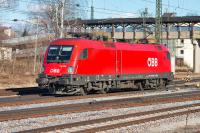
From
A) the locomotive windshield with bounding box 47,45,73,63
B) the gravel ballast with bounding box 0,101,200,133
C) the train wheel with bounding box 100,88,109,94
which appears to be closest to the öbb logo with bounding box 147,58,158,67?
the train wheel with bounding box 100,88,109,94

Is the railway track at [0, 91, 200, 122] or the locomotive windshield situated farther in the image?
the locomotive windshield

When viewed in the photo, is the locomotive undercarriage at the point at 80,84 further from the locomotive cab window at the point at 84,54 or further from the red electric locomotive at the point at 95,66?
the locomotive cab window at the point at 84,54

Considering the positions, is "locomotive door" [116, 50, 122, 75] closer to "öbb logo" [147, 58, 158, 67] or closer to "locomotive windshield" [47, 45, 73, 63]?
"öbb logo" [147, 58, 158, 67]

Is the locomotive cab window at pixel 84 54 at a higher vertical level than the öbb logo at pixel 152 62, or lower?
higher

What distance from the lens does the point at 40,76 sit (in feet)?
83.2

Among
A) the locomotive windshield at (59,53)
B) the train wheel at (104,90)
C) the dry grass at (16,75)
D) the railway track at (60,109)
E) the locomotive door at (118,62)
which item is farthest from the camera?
the dry grass at (16,75)

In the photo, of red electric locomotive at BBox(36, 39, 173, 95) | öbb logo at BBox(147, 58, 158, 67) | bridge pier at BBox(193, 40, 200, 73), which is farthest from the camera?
bridge pier at BBox(193, 40, 200, 73)

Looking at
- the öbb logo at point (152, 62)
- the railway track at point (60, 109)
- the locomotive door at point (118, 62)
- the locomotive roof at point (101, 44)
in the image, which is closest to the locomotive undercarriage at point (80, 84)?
the locomotive door at point (118, 62)

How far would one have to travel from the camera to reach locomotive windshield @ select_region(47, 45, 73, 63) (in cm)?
2548

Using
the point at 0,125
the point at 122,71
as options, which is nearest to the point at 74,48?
the point at 122,71

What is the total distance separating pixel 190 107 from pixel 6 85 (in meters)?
17.1

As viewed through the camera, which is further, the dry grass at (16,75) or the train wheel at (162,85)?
the dry grass at (16,75)

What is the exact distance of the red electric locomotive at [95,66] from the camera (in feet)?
82.3

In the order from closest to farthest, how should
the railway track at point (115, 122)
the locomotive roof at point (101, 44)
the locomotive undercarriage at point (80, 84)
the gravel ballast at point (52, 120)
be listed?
the railway track at point (115, 122) < the gravel ballast at point (52, 120) < the locomotive undercarriage at point (80, 84) < the locomotive roof at point (101, 44)
